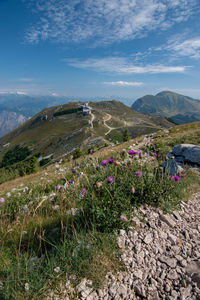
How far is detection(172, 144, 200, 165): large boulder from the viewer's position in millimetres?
8242

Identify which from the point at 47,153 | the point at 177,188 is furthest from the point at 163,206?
the point at 47,153

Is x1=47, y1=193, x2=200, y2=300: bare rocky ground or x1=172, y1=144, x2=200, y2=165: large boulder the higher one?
x1=172, y1=144, x2=200, y2=165: large boulder

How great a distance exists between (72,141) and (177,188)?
426 feet

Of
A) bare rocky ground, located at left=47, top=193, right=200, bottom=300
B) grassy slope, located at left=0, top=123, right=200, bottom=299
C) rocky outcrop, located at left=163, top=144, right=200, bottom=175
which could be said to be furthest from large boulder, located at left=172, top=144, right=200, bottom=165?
bare rocky ground, located at left=47, top=193, right=200, bottom=300

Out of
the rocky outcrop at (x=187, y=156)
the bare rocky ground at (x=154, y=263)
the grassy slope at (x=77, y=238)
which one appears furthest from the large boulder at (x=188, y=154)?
the bare rocky ground at (x=154, y=263)

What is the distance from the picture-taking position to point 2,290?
2.07m

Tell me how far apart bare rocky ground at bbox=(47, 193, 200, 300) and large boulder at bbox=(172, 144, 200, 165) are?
16.8ft

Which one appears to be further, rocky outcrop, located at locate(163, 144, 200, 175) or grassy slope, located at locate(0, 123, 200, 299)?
rocky outcrop, located at locate(163, 144, 200, 175)

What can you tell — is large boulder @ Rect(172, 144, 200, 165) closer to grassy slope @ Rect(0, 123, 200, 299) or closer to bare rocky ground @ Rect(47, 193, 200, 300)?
grassy slope @ Rect(0, 123, 200, 299)

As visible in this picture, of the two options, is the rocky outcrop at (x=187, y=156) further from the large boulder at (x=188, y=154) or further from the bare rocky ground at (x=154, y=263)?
the bare rocky ground at (x=154, y=263)

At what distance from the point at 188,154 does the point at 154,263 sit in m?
7.16

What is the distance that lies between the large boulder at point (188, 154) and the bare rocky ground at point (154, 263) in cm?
512

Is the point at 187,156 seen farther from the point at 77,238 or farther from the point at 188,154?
the point at 77,238

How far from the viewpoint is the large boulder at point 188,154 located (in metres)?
8.24
